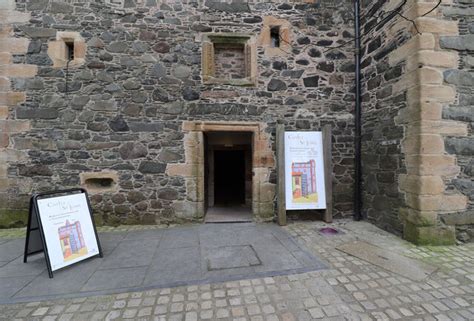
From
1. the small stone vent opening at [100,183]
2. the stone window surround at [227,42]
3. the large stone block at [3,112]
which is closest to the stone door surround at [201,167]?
the stone window surround at [227,42]

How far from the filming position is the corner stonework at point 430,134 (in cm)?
313

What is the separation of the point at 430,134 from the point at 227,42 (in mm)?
3762

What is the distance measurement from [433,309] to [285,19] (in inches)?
192


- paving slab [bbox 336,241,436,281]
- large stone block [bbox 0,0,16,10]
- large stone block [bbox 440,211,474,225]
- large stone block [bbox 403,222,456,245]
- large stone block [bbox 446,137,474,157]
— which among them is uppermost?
large stone block [bbox 0,0,16,10]

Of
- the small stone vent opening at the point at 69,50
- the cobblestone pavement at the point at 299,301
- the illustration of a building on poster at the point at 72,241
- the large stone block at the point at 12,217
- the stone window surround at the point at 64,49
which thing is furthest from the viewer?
the small stone vent opening at the point at 69,50

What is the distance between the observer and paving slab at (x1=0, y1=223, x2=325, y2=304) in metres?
2.20

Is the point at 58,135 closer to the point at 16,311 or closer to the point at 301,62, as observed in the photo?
the point at 16,311

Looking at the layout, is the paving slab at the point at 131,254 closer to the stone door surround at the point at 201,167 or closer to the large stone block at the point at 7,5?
the stone door surround at the point at 201,167

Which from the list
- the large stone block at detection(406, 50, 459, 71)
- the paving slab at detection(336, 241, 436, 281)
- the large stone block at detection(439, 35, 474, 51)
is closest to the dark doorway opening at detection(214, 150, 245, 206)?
the paving slab at detection(336, 241, 436, 281)

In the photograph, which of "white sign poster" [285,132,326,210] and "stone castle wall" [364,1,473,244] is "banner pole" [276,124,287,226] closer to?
"white sign poster" [285,132,326,210]

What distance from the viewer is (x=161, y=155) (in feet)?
13.6

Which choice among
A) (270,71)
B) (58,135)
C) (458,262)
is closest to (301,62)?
(270,71)

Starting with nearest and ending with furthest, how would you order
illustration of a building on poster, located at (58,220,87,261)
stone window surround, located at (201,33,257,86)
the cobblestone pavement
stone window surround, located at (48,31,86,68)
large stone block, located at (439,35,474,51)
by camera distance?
the cobblestone pavement
illustration of a building on poster, located at (58,220,87,261)
large stone block, located at (439,35,474,51)
stone window surround, located at (48,31,86,68)
stone window surround, located at (201,33,257,86)

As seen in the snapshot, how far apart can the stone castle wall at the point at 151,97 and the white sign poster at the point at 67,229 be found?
125 cm
